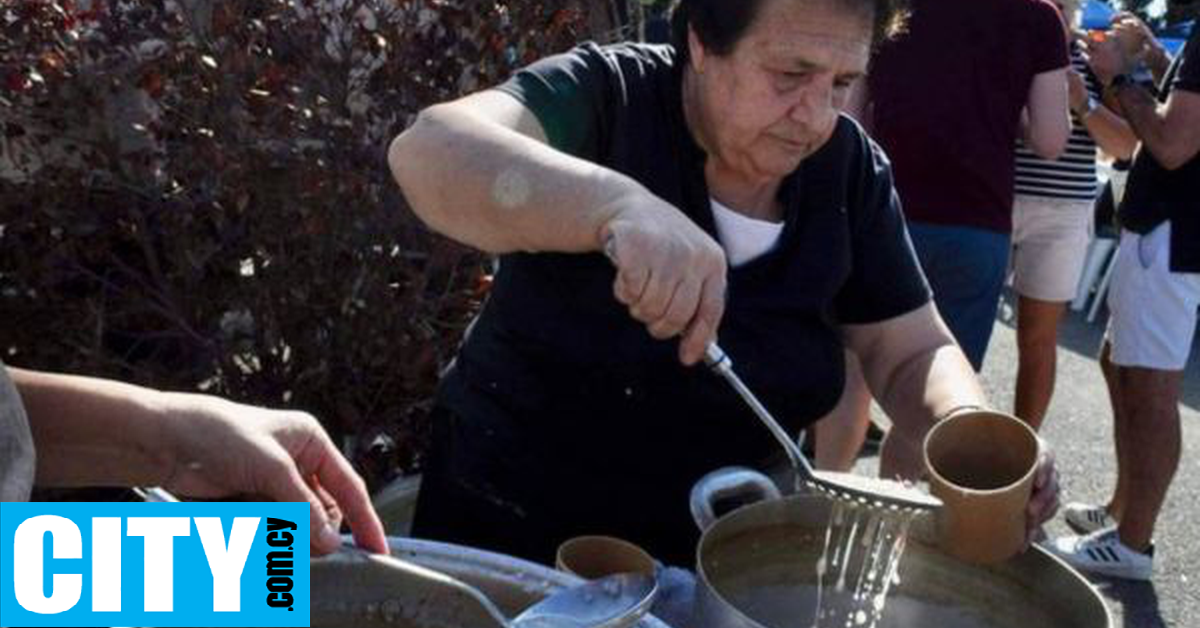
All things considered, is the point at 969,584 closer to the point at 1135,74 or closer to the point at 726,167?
the point at 726,167

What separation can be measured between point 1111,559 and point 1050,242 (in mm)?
952

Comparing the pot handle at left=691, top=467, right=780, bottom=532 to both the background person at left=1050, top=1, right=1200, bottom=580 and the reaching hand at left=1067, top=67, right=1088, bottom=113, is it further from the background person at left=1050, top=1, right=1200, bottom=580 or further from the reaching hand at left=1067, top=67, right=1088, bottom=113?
the reaching hand at left=1067, top=67, right=1088, bottom=113

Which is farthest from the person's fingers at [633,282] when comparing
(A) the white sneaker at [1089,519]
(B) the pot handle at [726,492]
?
(A) the white sneaker at [1089,519]

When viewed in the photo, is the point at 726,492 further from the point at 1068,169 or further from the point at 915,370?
the point at 1068,169

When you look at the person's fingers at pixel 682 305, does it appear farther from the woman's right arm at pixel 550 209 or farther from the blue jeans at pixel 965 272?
the blue jeans at pixel 965 272

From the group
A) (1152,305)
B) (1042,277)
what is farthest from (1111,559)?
(1042,277)

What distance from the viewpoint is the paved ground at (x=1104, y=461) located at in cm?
373

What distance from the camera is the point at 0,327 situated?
2.75 meters

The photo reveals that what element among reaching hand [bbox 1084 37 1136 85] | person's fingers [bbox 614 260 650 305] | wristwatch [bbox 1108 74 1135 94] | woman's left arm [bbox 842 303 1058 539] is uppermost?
person's fingers [bbox 614 260 650 305]

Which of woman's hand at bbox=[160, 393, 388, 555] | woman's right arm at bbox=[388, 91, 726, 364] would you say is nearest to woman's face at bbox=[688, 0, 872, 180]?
woman's right arm at bbox=[388, 91, 726, 364]

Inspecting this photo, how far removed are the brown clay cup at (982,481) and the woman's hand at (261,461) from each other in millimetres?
559

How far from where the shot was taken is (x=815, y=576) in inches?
56.9

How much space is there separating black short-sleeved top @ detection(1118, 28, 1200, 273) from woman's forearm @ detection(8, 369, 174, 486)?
2867 mm

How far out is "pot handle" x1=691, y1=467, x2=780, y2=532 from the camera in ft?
4.56
